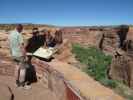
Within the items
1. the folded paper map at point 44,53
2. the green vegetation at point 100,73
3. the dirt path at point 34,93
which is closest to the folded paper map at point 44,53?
the folded paper map at point 44,53

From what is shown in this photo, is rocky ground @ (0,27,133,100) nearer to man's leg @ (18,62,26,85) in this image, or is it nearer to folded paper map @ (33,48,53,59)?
man's leg @ (18,62,26,85)

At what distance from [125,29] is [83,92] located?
2504cm

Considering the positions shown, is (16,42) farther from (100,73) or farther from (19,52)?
(100,73)

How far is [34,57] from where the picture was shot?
585cm

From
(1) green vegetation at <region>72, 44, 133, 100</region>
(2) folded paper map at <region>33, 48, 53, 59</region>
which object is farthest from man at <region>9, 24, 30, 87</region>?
(1) green vegetation at <region>72, 44, 133, 100</region>

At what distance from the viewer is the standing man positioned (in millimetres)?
5008

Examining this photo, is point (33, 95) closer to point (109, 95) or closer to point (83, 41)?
point (109, 95)

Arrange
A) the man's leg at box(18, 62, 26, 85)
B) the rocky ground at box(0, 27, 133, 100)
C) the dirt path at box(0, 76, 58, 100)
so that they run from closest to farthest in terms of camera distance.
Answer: the dirt path at box(0, 76, 58, 100) < the man's leg at box(18, 62, 26, 85) < the rocky ground at box(0, 27, 133, 100)

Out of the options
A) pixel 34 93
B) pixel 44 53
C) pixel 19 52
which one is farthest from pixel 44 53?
pixel 34 93

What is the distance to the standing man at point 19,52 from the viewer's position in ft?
16.4

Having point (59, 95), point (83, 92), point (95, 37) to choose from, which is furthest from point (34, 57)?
point (95, 37)

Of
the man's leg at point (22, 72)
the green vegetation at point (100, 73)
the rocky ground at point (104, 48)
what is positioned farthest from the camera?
the rocky ground at point (104, 48)

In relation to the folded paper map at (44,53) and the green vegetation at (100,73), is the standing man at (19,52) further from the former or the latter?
the green vegetation at (100,73)

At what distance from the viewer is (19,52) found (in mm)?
5098
